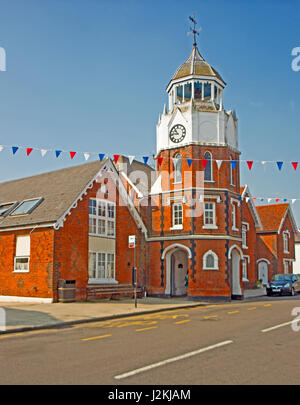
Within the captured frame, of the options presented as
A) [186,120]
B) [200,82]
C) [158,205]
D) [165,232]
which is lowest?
[165,232]

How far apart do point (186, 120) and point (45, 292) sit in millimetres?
14094

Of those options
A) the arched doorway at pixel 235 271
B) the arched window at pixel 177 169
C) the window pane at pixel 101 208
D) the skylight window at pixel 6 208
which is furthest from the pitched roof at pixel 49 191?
the arched doorway at pixel 235 271

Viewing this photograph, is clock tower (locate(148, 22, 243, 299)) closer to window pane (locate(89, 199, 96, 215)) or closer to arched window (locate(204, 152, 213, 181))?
arched window (locate(204, 152, 213, 181))

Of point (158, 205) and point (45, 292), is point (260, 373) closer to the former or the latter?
point (45, 292)

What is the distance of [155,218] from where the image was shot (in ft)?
94.2

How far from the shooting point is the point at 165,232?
27.9 metres

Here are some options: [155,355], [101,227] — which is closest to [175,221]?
[101,227]

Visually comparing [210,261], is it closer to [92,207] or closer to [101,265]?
[101,265]

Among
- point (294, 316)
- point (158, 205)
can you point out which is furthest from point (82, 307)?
point (158, 205)

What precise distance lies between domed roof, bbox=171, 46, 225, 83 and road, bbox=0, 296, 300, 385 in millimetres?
18997

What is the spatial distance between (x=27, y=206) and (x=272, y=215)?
29.3m

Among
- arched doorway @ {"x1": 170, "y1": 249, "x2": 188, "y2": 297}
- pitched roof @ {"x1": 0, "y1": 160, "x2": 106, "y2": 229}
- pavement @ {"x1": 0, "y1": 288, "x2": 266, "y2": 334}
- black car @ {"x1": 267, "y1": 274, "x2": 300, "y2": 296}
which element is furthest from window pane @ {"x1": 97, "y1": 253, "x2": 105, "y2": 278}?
black car @ {"x1": 267, "y1": 274, "x2": 300, "y2": 296}

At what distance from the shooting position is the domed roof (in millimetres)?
27938

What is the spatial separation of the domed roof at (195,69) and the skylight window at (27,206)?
491 inches
